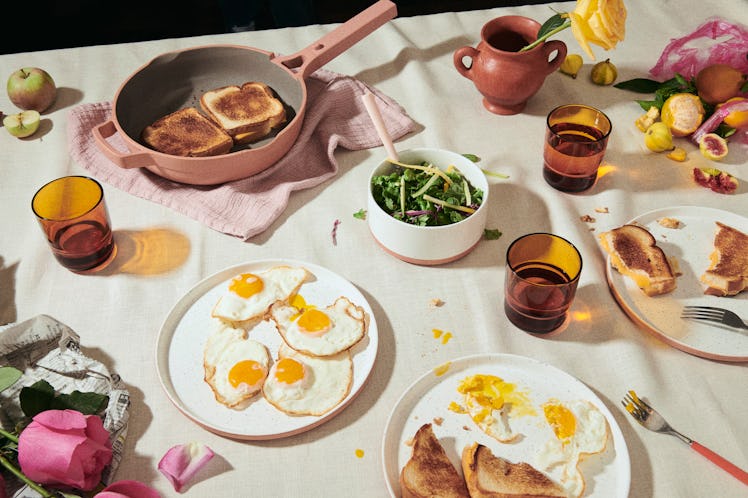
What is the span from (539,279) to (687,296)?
1.04 feet

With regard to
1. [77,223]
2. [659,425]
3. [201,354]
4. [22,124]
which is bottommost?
[659,425]

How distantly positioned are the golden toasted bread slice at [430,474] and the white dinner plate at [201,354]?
0.53 feet

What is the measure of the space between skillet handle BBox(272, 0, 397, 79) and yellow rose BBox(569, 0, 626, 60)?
613 mm

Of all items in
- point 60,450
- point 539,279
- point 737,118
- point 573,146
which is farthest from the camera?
point 737,118

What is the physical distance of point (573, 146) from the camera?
161 cm

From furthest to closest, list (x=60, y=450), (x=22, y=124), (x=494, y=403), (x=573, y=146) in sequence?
1. (x=22, y=124)
2. (x=573, y=146)
3. (x=494, y=403)
4. (x=60, y=450)

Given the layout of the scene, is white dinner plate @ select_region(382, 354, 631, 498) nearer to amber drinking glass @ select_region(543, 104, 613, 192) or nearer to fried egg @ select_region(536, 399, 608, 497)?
fried egg @ select_region(536, 399, 608, 497)

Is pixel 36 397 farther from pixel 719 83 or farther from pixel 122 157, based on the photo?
pixel 719 83

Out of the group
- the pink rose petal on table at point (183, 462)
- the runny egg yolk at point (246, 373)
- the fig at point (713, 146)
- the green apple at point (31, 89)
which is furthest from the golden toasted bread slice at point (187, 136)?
the fig at point (713, 146)

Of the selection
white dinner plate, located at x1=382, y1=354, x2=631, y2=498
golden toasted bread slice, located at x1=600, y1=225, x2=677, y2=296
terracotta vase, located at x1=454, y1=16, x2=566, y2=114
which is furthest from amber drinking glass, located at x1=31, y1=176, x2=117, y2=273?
golden toasted bread slice, located at x1=600, y1=225, x2=677, y2=296

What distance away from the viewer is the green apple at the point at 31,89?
1864 millimetres

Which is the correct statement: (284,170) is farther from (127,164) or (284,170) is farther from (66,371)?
(66,371)

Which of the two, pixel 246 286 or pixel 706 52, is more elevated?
pixel 246 286

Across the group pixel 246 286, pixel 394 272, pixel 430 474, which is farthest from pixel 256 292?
pixel 430 474
